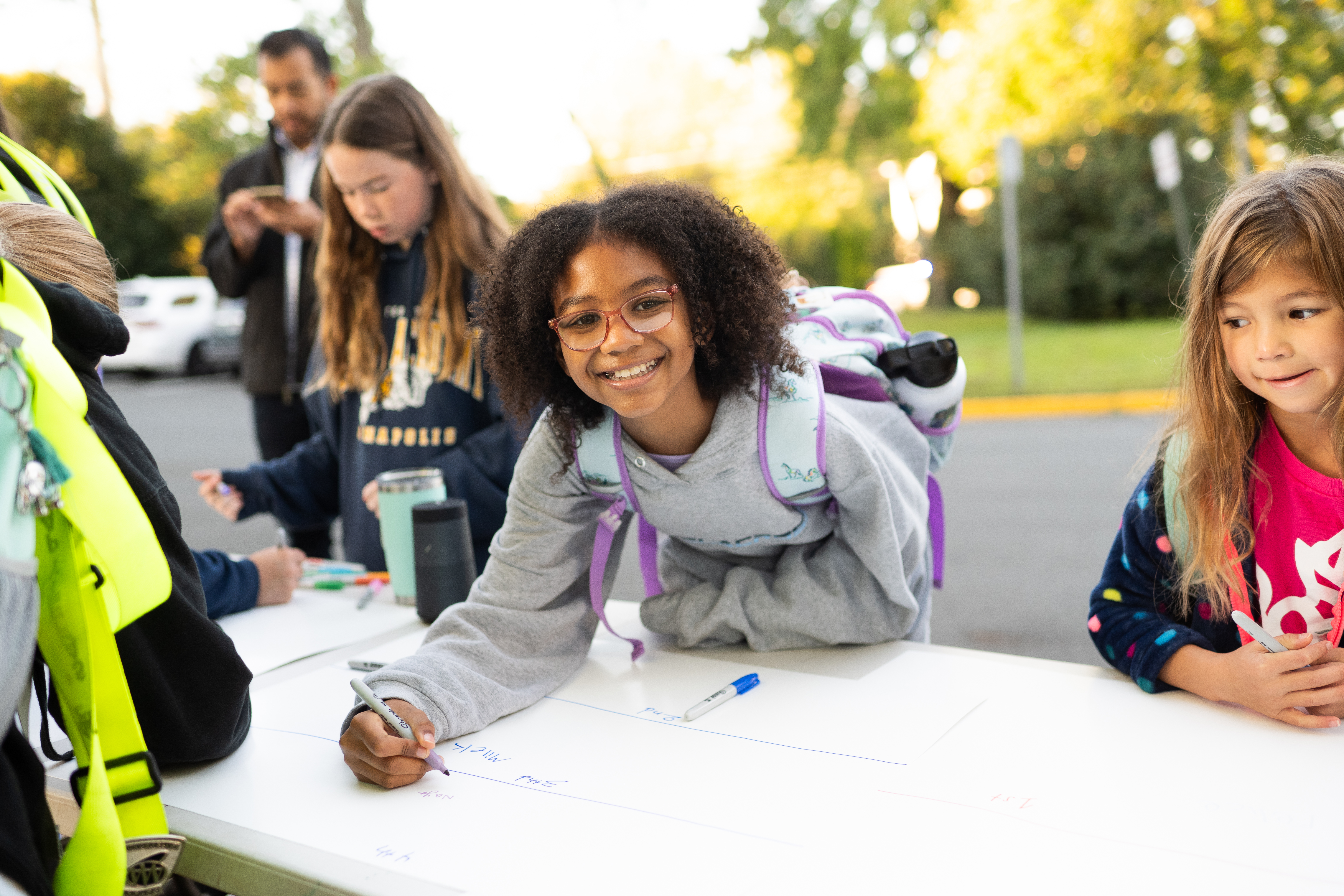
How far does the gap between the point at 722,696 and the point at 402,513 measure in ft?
2.50

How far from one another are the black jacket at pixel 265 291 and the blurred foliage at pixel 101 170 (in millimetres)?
14122

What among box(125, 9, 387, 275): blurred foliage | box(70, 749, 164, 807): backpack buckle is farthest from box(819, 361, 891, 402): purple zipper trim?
box(125, 9, 387, 275): blurred foliage

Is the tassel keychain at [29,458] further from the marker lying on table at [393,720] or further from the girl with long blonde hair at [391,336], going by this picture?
the girl with long blonde hair at [391,336]

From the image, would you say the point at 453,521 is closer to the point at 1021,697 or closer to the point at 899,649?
the point at 899,649

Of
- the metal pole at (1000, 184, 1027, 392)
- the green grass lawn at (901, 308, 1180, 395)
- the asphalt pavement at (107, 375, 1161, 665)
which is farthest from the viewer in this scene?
the green grass lawn at (901, 308, 1180, 395)

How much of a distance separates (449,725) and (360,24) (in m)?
10.1

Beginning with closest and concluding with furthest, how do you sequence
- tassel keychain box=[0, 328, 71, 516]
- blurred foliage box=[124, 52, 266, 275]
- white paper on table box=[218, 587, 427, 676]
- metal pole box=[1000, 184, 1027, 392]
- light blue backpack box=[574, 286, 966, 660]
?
tassel keychain box=[0, 328, 71, 516] < light blue backpack box=[574, 286, 966, 660] < white paper on table box=[218, 587, 427, 676] < metal pole box=[1000, 184, 1027, 392] < blurred foliage box=[124, 52, 266, 275]

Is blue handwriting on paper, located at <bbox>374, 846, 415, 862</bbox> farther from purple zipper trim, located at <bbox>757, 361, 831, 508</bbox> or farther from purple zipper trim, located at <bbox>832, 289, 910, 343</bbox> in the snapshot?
purple zipper trim, located at <bbox>832, 289, 910, 343</bbox>

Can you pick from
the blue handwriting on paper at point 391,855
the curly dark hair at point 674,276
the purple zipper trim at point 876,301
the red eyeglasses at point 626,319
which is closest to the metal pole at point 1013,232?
the purple zipper trim at point 876,301

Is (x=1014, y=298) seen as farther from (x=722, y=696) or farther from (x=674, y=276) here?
(x=722, y=696)

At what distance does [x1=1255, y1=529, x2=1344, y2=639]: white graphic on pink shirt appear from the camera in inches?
48.9

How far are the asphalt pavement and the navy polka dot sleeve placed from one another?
9 cm

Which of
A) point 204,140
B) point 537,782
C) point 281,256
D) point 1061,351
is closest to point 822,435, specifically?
point 537,782

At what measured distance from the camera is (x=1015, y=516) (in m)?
5.07
